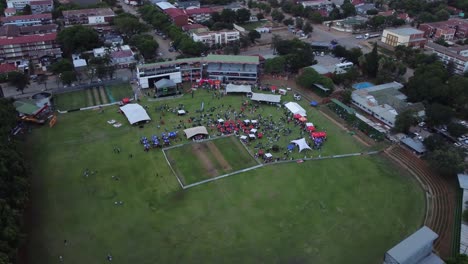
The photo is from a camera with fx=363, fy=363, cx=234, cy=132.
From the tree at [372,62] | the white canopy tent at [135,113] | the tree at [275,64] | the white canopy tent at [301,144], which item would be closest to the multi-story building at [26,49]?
the white canopy tent at [135,113]

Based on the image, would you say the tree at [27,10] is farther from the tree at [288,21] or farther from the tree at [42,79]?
the tree at [288,21]

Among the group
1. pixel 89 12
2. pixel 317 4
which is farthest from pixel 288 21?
pixel 89 12

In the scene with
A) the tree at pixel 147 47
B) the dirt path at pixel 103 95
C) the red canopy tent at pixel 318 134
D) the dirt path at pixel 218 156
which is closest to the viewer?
the dirt path at pixel 218 156

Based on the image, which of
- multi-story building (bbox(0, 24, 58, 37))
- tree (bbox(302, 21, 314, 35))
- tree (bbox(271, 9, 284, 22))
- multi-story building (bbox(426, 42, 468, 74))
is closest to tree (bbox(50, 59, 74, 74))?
multi-story building (bbox(0, 24, 58, 37))

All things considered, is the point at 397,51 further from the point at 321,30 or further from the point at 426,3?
the point at 426,3

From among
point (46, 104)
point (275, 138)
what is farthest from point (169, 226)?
point (46, 104)

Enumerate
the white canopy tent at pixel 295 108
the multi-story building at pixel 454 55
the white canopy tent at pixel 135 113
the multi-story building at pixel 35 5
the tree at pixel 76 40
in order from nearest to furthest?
the white canopy tent at pixel 135 113
the white canopy tent at pixel 295 108
the multi-story building at pixel 454 55
the tree at pixel 76 40
the multi-story building at pixel 35 5
